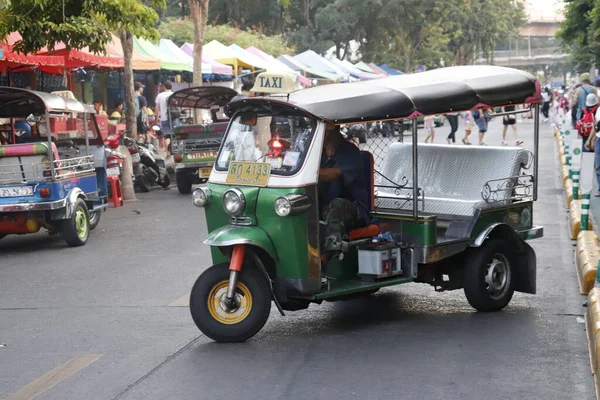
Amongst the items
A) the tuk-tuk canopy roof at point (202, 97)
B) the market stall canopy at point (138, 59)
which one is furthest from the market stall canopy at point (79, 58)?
the tuk-tuk canopy roof at point (202, 97)

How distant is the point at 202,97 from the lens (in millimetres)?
20891

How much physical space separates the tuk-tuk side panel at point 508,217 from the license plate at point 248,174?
191 centimetres

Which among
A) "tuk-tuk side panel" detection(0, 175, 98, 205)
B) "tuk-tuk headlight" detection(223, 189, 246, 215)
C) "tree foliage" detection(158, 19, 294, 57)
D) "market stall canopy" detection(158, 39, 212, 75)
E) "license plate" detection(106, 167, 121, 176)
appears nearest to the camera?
"tuk-tuk headlight" detection(223, 189, 246, 215)

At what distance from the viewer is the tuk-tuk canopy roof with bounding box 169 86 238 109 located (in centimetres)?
2050

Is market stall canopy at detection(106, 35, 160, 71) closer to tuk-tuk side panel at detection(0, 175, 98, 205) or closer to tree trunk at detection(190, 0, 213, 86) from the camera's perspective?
tree trunk at detection(190, 0, 213, 86)

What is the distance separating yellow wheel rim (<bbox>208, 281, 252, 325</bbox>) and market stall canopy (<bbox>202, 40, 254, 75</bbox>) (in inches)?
989

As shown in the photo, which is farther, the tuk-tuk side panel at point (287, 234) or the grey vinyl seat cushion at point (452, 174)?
the grey vinyl seat cushion at point (452, 174)

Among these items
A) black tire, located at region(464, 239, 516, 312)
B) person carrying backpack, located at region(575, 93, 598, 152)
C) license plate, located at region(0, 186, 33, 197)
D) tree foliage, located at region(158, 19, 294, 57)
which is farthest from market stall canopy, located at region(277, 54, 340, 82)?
black tire, located at region(464, 239, 516, 312)

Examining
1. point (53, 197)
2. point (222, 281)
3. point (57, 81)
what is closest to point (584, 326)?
point (222, 281)

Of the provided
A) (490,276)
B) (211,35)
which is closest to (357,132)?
(490,276)

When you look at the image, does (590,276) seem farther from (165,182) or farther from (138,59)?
(138,59)

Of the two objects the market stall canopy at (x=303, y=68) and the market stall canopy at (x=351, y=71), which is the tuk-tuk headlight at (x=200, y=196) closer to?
the market stall canopy at (x=303, y=68)

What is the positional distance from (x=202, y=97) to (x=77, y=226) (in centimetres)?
851

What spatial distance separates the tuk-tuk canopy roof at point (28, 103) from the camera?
41.7ft
